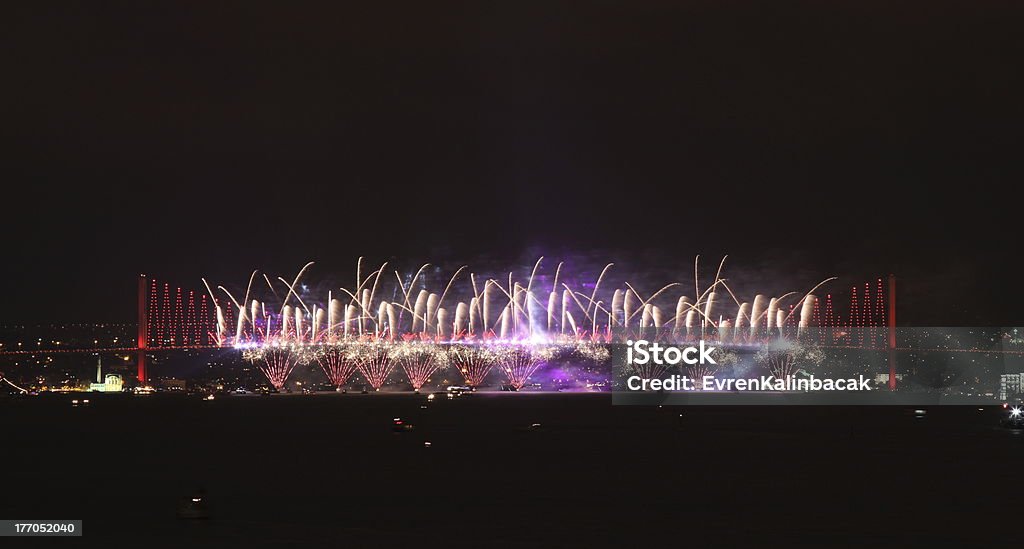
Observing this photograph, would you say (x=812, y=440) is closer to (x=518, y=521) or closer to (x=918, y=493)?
(x=918, y=493)

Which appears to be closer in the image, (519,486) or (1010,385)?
(519,486)

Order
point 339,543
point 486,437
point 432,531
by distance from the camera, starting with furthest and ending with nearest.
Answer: point 486,437 → point 432,531 → point 339,543

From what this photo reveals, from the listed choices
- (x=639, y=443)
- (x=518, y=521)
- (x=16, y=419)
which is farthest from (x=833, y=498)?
(x=16, y=419)

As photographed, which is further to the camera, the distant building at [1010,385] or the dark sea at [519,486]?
the distant building at [1010,385]

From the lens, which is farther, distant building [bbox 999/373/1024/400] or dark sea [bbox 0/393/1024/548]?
distant building [bbox 999/373/1024/400]

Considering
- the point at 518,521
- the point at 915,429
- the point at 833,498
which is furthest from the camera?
the point at 915,429

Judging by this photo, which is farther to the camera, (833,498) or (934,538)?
(833,498)
